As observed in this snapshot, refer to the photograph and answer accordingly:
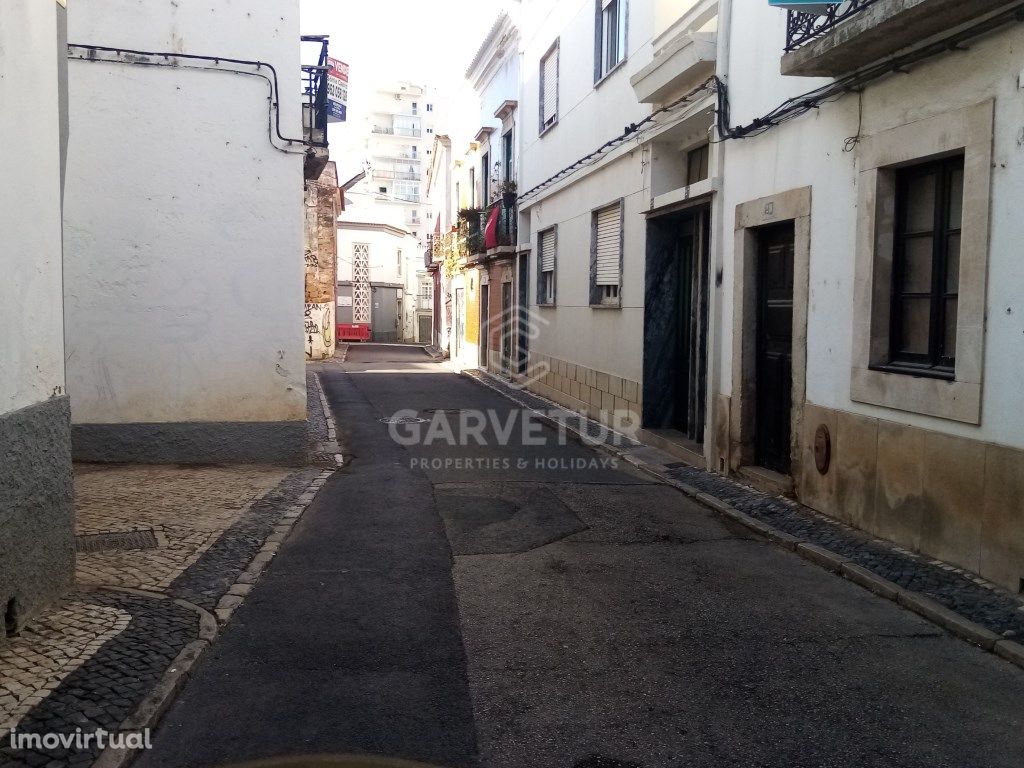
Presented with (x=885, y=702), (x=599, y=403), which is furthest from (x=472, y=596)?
(x=599, y=403)

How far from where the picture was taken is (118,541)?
20.2ft

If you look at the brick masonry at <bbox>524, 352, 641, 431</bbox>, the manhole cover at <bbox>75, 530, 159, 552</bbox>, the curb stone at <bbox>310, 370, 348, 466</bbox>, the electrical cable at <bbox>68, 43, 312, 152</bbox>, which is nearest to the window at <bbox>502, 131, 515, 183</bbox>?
the brick masonry at <bbox>524, 352, 641, 431</bbox>

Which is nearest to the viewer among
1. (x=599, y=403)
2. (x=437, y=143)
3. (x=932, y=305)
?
(x=932, y=305)

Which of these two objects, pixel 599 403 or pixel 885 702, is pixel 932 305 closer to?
pixel 885 702

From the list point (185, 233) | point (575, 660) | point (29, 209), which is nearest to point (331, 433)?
point (185, 233)

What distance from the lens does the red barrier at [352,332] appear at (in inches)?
1690

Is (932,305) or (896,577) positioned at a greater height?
(932,305)

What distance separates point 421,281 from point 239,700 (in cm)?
4961

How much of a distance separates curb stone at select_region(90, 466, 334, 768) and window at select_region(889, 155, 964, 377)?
15.5ft

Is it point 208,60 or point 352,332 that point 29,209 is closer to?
point 208,60

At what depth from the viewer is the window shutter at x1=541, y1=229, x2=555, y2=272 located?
16688 millimetres

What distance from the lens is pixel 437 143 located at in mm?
33281

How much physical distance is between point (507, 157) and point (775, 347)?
13.9 m

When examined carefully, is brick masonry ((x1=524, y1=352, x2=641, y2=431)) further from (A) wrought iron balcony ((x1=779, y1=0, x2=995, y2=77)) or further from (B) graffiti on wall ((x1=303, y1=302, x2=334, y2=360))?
(B) graffiti on wall ((x1=303, y1=302, x2=334, y2=360))
